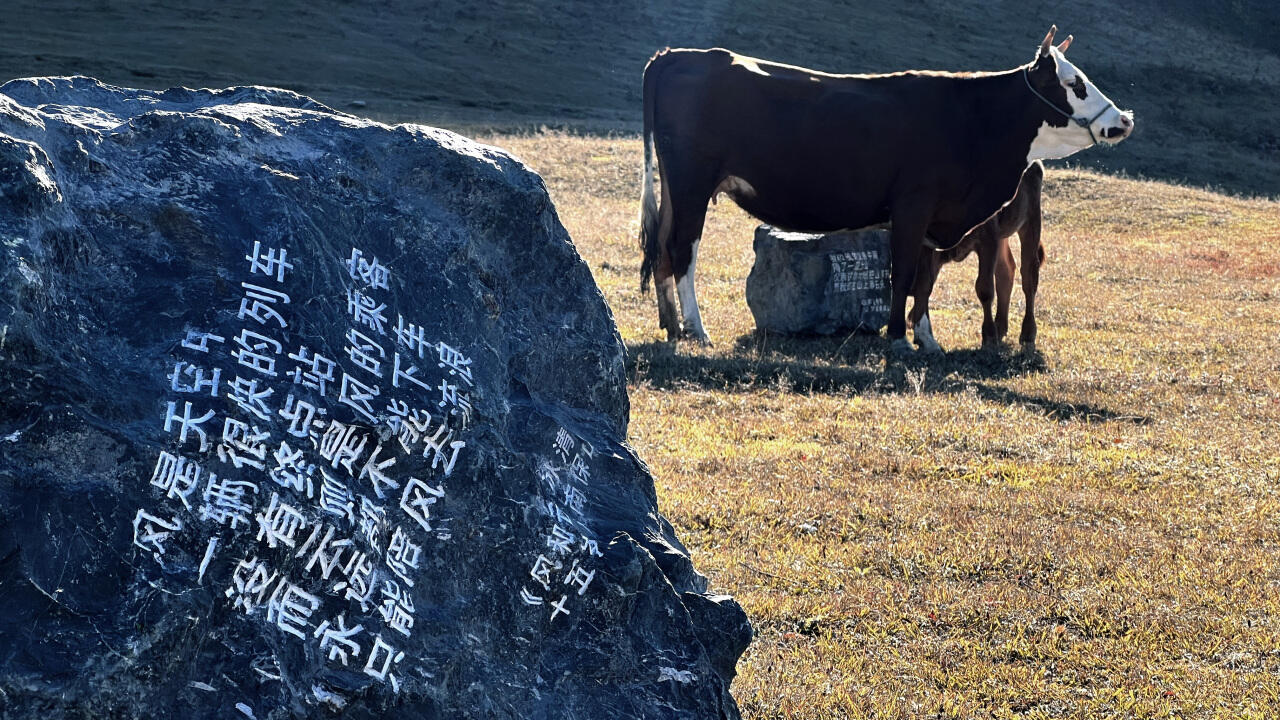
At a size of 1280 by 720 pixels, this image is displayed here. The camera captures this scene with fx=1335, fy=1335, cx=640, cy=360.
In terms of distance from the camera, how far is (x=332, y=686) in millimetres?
3396

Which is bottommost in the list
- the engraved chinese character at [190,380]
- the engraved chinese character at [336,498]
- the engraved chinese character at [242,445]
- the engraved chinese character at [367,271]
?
the engraved chinese character at [336,498]

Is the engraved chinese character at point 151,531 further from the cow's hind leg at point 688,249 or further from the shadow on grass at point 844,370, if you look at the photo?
the cow's hind leg at point 688,249

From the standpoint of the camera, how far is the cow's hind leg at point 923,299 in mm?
11977

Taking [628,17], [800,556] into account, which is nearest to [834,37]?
[628,17]

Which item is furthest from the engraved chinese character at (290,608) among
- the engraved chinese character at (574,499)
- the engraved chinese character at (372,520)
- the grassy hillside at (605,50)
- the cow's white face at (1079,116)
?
the grassy hillside at (605,50)

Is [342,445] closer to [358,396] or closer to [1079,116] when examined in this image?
[358,396]

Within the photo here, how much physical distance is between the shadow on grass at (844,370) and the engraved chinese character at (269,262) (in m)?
6.51

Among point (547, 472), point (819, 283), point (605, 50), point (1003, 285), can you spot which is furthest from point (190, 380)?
point (605, 50)

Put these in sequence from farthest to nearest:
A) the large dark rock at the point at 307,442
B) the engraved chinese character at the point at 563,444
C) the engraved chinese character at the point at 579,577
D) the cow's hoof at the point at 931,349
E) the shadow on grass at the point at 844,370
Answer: the cow's hoof at the point at 931,349 → the shadow on grass at the point at 844,370 → the engraved chinese character at the point at 563,444 → the engraved chinese character at the point at 579,577 → the large dark rock at the point at 307,442

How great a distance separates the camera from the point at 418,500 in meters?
3.70

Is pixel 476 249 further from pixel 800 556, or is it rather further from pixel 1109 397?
pixel 1109 397

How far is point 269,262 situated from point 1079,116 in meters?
9.40

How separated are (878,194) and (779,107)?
45.6 inches

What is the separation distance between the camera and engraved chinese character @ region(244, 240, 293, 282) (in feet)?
12.0
